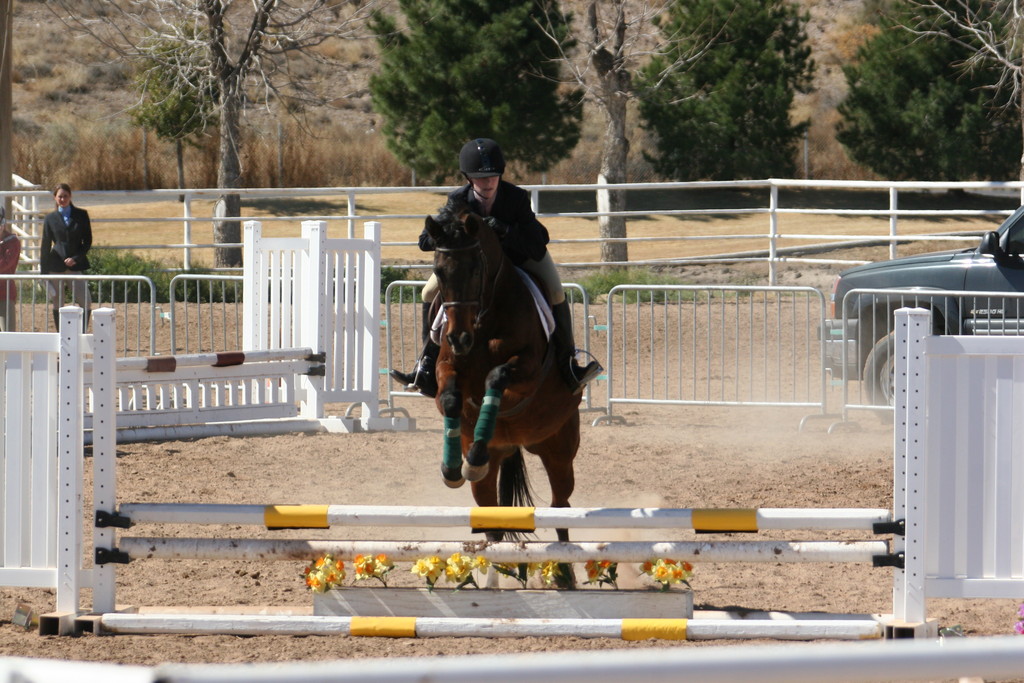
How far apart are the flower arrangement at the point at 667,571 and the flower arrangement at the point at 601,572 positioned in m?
0.24

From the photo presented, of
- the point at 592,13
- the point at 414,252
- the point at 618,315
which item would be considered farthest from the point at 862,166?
the point at 618,315

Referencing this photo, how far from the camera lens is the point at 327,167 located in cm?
3164

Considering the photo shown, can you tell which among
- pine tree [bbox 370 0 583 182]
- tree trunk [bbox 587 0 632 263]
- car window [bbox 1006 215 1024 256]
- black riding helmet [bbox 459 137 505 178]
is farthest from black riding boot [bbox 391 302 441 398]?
pine tree [bbox 370 0 583 182]

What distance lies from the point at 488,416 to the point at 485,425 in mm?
43

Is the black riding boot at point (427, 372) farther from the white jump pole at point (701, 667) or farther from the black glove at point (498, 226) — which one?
the white jump pole at point (701, 667)

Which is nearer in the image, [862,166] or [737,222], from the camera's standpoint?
[737,222]

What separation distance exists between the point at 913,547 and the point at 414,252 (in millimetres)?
18249

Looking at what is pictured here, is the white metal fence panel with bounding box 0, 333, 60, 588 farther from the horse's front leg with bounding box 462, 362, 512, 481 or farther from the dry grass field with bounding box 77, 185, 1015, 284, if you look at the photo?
the dry grass field with bounding box 77, 185, 1015, 284

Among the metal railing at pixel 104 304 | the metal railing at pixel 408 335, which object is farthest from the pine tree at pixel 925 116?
the metal railing at pixel 104 304

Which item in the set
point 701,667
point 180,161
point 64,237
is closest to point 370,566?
point 701,667

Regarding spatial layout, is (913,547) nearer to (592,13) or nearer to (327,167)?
(592,13)

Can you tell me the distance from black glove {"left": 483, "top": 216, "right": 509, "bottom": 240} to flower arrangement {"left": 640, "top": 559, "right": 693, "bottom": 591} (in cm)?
175

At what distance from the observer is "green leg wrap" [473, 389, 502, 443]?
17.6ft

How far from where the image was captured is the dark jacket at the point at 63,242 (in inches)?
540
